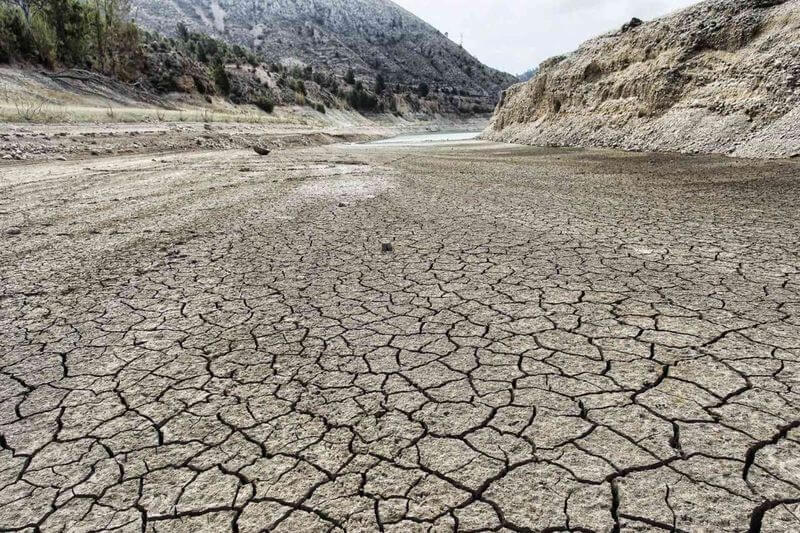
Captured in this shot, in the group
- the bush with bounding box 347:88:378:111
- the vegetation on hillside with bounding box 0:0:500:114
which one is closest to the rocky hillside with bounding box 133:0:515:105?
the bush with bounding box 347:88:378:111

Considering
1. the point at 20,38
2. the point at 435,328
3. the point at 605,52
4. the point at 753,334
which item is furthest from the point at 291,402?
the point at 20,38

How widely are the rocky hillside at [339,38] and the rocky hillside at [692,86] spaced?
7125 cm

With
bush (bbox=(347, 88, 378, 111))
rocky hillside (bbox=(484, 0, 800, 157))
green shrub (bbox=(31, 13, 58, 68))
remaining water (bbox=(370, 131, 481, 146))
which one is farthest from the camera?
bush (bbox=(347, 88, 378, 111))

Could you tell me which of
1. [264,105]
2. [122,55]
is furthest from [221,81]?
[122,55]

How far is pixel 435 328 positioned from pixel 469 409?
980mm

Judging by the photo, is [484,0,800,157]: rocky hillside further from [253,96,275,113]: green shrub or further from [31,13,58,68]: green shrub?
[31,13,58,68]: green shrub

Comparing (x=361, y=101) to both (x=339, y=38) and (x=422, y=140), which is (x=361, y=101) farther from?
(x=339, y=38)

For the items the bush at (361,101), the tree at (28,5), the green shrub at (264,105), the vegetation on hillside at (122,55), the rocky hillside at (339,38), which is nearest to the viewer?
the vegetation on hillside at (122,55)

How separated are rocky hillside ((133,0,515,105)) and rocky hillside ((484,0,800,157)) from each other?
71.2 meters

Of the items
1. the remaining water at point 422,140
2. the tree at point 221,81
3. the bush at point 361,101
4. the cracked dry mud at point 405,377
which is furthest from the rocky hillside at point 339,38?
the cracked dry mud at point 405,377

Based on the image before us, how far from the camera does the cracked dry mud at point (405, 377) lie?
72.1 inches

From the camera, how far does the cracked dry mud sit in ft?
6.00

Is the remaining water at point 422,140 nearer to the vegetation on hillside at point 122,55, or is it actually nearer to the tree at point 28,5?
the vegetation on hillside at point 122,55

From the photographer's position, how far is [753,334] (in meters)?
3.01
